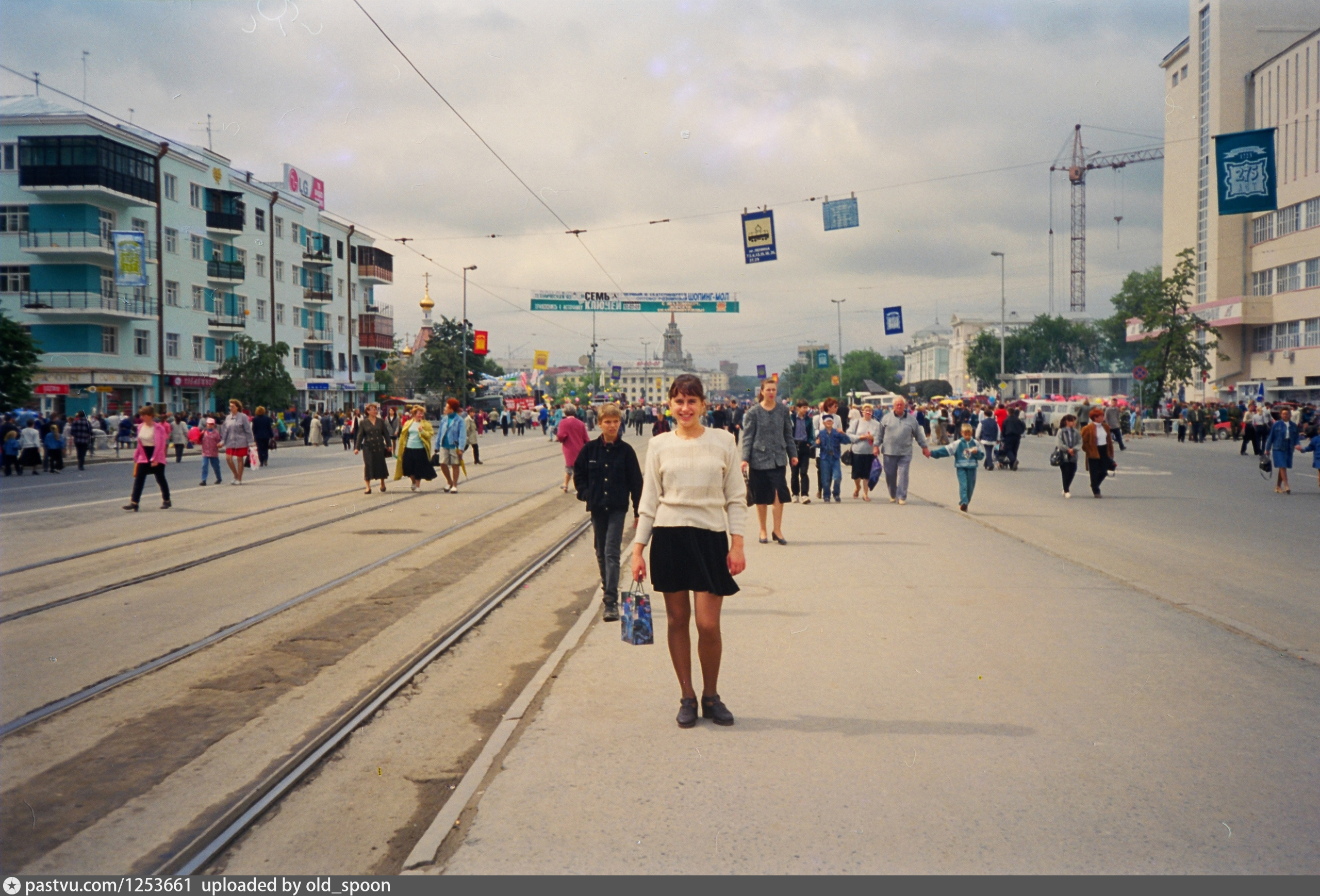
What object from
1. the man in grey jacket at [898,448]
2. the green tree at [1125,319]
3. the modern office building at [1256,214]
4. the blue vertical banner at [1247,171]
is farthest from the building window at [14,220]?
the green tree at [1125,319]

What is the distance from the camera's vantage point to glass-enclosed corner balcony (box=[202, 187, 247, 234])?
56031 millimetres

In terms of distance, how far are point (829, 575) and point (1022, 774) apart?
17.9ft

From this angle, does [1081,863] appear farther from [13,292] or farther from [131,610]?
[13,292]

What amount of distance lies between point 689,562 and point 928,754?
1.42 metres

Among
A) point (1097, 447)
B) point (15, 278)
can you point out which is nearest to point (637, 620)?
point (1097, 447)

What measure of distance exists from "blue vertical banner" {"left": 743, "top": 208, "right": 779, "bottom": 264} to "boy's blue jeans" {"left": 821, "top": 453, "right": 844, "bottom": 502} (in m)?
12.9

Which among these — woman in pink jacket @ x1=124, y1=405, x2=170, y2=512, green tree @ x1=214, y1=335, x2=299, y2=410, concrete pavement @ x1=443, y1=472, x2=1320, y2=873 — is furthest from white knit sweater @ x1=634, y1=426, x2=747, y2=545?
green tree @ x1=214, y1=335, x2=299, y2=410

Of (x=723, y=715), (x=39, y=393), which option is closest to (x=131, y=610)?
(x=723, y=715)

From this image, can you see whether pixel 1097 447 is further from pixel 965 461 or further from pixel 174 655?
pixel 174 655

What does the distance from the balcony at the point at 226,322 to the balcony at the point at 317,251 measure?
10.8 metres

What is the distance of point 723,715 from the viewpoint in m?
5.24

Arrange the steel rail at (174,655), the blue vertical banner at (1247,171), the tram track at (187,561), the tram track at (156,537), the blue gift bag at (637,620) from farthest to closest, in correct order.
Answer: the blue vertical banner at (1247,171) → the tram track at (156,537) → the tram track at (187,561) → the steel rail at (174,655) → the blue gift bag at (637,620)

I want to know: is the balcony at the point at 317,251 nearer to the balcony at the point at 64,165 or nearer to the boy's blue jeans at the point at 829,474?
the balcony at the point at 64,165

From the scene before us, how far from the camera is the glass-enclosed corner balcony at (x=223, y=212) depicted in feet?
184
